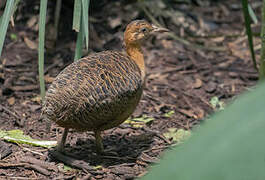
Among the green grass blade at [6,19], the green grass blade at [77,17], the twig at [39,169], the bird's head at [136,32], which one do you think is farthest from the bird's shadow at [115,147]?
the green grass blade at [77,17]

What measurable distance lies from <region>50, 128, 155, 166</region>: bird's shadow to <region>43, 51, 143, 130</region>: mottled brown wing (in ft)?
1.42

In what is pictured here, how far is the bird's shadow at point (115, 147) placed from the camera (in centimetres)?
407

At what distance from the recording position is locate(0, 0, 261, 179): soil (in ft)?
13.1

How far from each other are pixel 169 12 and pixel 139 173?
4550 millimetres

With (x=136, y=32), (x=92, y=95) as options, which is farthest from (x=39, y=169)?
(x=136, y=32)

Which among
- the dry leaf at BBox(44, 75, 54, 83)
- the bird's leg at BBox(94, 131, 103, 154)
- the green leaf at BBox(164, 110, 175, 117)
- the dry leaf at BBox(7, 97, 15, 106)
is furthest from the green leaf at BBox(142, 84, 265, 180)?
the dry leaf at BBox(44, 75, 54, 83)

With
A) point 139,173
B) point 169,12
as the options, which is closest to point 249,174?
point 139,173

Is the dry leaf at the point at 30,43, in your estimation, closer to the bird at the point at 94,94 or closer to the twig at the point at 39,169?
the bird at the point at 94,94

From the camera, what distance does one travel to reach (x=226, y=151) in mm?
722

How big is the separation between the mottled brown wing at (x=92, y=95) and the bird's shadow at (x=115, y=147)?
1.42 ft

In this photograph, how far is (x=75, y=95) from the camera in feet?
11.5

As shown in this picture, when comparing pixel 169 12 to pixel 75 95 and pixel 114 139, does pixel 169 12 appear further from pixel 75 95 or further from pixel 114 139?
pixel 75 95

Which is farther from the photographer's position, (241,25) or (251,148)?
(241,25)

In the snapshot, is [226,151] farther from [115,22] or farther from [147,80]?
[115,22]
